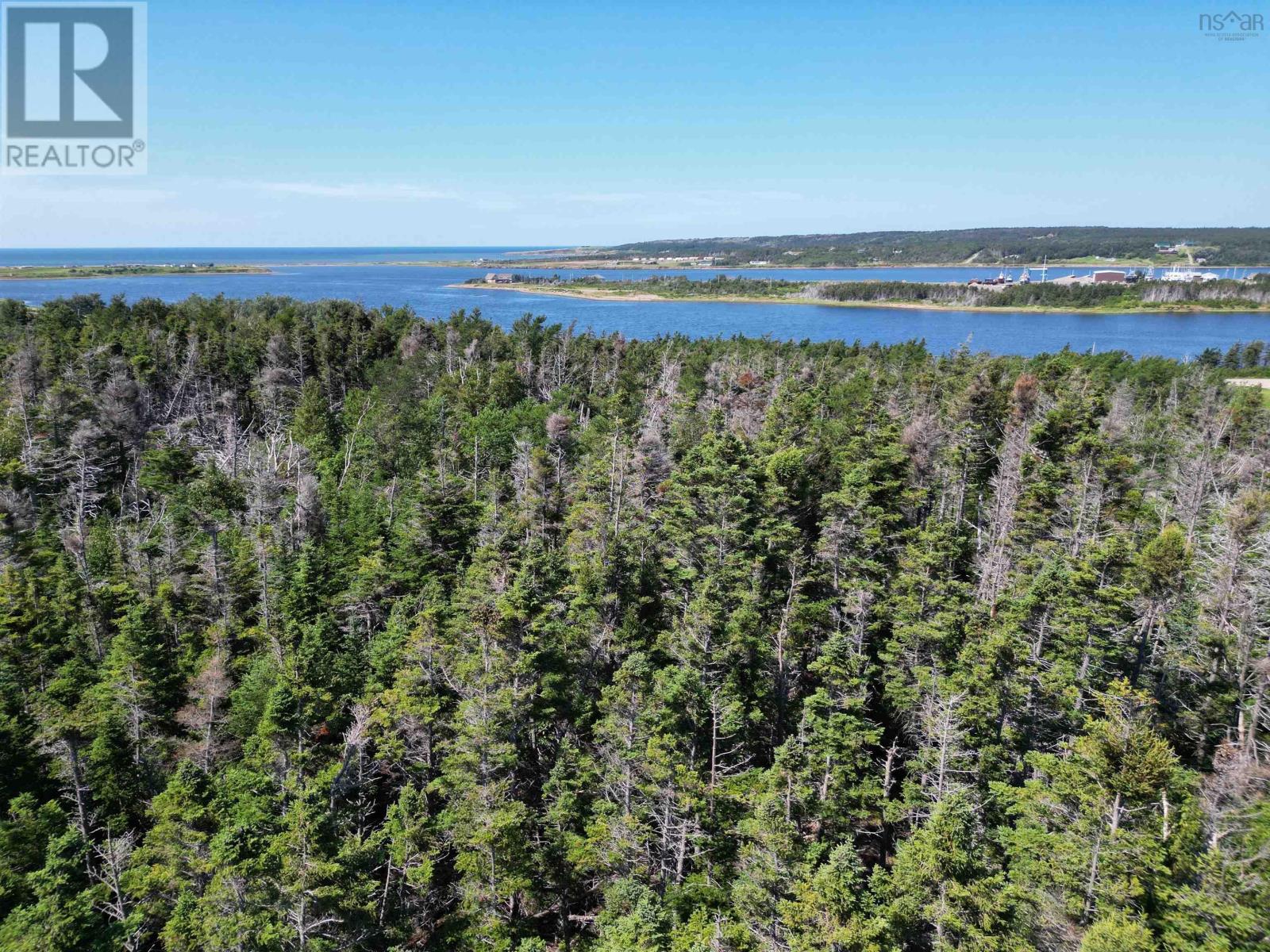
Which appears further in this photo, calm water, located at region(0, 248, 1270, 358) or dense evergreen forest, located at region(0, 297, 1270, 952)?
calm water, located at region(0, 248, 1270, 358)

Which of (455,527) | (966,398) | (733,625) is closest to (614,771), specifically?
(733,625)

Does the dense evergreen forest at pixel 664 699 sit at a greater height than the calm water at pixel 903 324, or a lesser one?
lesser

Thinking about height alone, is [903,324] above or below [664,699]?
above

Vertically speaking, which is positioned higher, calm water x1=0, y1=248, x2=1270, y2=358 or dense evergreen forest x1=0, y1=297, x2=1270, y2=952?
calm water x1=0, y1=248, x2=1270, y2=358

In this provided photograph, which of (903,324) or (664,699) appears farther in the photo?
(903,324)

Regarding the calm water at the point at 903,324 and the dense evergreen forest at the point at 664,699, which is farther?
the calm water at the point at 903,324

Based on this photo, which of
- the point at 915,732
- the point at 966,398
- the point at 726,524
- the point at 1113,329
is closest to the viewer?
the point at 915,732

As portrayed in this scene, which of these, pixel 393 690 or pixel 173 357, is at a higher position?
pixel 173 357

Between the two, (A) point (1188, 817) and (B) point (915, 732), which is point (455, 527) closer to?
(B) point (915, 732)
